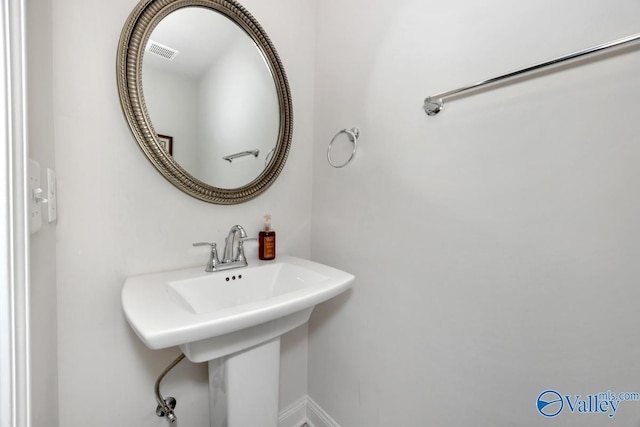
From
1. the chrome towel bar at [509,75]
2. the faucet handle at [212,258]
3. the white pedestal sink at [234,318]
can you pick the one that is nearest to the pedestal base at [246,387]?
the white pedestal sink at [234,318]

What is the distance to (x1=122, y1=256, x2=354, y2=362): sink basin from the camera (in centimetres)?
54

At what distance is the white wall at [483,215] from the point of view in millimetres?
540

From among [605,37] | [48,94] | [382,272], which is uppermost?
[605,37]

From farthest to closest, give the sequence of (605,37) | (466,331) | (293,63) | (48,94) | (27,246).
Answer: (293,63) → (466,331) → (48,94) → (605,37) → (27,246)

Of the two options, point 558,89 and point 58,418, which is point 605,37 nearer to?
point 558,89

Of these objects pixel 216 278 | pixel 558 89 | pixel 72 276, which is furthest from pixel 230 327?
pixel 558 89

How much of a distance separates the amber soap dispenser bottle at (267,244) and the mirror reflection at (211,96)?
229 mm

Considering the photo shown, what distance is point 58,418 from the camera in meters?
0.73

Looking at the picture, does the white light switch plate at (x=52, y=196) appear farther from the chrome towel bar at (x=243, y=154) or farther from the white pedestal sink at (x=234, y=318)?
the chrome towel bar at (x=243, y=154)

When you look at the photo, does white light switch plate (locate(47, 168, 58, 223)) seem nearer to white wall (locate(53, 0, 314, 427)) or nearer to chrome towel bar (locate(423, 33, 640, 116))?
white wall (locate(53, 0, 314, 427))

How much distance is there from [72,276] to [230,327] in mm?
558

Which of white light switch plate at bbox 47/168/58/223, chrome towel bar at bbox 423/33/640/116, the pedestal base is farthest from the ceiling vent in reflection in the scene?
the pedestal base

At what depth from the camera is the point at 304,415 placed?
1309 mm

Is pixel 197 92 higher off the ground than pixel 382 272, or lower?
higher
